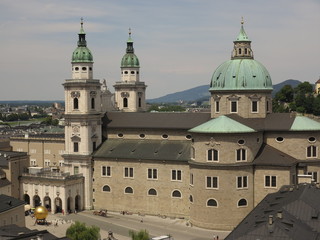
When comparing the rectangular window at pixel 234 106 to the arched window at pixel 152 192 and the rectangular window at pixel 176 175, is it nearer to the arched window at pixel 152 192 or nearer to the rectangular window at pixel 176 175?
the rectangular window at pixel 176 175

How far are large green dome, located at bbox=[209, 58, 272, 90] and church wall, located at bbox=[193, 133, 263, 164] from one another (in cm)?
1023

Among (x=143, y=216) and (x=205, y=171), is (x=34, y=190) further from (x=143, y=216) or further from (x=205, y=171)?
(x=205, y=171)

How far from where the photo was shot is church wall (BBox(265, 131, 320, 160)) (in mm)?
77875

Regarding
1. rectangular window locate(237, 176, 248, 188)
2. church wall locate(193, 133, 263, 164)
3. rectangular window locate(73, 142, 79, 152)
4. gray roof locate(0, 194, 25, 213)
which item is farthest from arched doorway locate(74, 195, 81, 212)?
rectangular window locate(237, 176, 248, 188)

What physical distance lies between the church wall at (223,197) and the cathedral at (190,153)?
13 cm

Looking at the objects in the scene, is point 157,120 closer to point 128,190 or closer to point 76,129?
point 128,190

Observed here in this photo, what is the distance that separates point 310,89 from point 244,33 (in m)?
67.7

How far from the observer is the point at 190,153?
8112 centimetres

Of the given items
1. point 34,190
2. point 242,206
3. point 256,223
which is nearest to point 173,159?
point 242,206

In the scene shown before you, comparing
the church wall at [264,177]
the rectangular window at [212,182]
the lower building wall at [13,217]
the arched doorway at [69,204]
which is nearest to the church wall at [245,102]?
the church wall at [264,177]

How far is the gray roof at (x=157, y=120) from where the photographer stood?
85.2m

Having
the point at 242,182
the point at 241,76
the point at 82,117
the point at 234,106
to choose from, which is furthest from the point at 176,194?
the point at 241,76

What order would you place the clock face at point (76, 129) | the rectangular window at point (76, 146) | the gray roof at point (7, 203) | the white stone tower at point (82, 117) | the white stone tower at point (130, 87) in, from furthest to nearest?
the white stone tower at point (130, 87), the rectangular window at point (76, 146), the clock face at point (76, 129), the white stone tower at point (82, 117), the gray roof at point (7, 203)

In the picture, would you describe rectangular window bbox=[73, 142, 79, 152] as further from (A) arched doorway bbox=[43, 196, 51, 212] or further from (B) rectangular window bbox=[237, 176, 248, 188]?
(B) rectangular window bbox=[237, 176, 248, 188]
